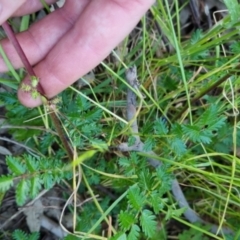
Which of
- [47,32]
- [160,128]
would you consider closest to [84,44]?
[47,32]

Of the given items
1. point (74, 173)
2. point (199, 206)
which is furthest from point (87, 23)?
point (199, 206)

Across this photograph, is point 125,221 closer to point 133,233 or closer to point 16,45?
point 133,233

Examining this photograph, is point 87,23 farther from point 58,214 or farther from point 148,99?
point 58,214

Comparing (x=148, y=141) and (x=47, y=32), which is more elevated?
(x=47, y=32)

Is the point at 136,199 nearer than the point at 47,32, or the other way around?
the point at 136,199

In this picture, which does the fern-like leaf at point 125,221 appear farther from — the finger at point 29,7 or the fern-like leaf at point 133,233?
the finger at point 29,7
